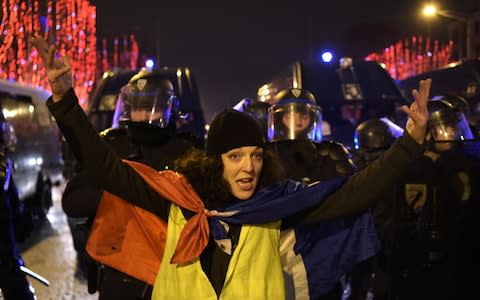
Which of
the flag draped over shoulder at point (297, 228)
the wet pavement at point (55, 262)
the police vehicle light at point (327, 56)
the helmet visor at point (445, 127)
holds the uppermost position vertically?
the police vehicle light at point (327, 56)

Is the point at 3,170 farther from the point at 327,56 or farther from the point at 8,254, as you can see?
the point at 327,56

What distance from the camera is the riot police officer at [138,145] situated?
3.20 m

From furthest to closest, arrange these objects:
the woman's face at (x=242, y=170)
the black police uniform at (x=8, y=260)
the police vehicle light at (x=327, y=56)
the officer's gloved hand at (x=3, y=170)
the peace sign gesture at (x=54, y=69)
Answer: the police vehicle light at (x=327, y=56)
the black police uniform at (x=8, y=260)
the officer's gloved hand at (x=3, y=170)
the woman's face at (x=242, y=170)
the peace sign gesture at (x=54, y=69)

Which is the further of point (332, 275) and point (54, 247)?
point (54, 247)

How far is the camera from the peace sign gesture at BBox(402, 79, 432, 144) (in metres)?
2.70

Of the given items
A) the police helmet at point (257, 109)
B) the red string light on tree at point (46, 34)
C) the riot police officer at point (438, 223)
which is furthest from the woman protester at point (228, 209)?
the police helmet at point (257, 109)

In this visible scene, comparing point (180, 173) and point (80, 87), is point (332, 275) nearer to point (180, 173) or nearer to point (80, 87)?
point (180, 173)

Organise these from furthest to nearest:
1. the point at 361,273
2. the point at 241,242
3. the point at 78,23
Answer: the point at 78,23, the point at 361,273, the point at 241,242

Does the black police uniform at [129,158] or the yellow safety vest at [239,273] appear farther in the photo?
the black police uniform at [129,158]

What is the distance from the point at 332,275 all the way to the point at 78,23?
1964 centimetres

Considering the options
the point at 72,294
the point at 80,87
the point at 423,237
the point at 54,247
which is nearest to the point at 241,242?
the point at 423,237

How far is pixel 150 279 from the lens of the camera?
2979mm

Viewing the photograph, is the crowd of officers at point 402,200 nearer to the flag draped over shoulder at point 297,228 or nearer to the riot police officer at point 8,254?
the flag draped over shoulder at point 297,228

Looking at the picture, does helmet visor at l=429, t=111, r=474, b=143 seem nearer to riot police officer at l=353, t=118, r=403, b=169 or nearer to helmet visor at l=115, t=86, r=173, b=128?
riot police officer at l=353, t=118, r=403, b=169
